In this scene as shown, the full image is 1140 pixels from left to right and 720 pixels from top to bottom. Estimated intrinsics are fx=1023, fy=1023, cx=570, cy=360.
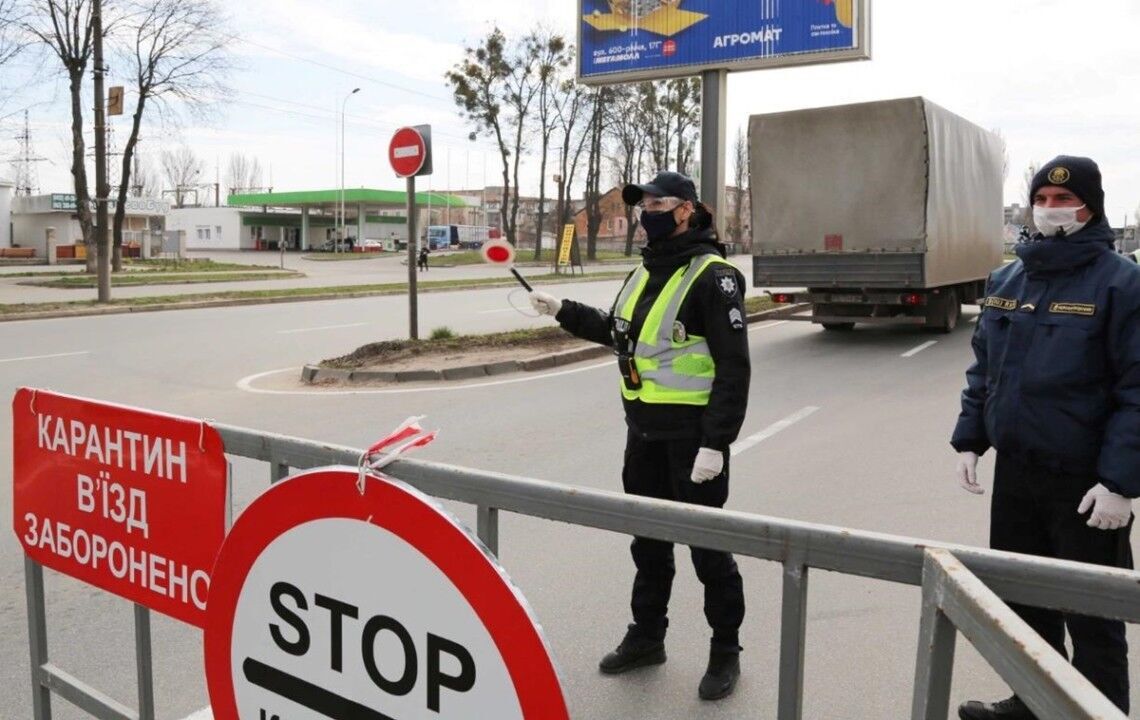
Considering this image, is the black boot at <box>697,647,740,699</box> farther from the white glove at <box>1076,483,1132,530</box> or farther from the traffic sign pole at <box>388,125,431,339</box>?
the traffic sign pole at <box>388,125,431,339</box>

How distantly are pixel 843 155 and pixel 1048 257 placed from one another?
12.3 m

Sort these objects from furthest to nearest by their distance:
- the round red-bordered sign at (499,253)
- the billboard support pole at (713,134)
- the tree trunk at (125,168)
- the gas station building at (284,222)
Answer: the gas station building at (284,222)
the tree trunk at (125,168)
the billboard support pole at (713,134)
the round red-bordered sign at (499,253)

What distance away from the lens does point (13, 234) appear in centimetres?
5766

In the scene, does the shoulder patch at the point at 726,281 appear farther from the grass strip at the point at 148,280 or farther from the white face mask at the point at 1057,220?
the grass strip at the point at 148,280

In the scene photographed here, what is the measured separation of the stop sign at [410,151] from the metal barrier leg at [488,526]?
10969 millimetres

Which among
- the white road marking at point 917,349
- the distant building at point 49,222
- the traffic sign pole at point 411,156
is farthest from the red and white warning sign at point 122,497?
the distant building at point 49,222

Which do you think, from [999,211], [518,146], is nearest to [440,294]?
[999,211]

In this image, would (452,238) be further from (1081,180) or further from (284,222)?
(1081,180)

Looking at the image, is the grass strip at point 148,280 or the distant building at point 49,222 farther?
the distant building at point 49,222

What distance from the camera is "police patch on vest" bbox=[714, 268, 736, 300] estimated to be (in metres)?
3.60

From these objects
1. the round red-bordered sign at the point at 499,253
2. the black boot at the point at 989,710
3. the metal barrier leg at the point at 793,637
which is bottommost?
the black boot at the point at 989,710

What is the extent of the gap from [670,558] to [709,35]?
1508 cm

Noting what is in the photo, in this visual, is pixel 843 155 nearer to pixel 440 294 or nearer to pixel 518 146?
pixel 440 294

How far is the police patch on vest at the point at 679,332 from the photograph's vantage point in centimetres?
364
